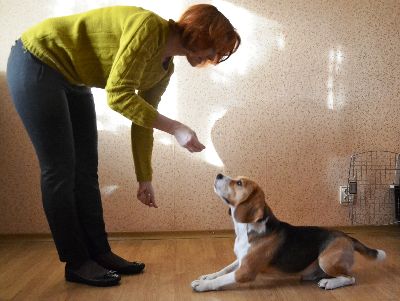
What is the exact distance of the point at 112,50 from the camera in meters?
1.65

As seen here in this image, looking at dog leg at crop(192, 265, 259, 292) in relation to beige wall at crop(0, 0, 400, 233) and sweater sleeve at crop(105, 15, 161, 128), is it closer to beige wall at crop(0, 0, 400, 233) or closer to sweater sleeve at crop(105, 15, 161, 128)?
sweater sleeve at crop(105, 15, 161, 128)

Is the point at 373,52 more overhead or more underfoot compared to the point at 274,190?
more overhead

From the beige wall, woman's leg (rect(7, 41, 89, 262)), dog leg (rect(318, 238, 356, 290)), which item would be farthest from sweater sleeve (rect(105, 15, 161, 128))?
the beige wall

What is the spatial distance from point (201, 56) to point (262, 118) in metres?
1.24

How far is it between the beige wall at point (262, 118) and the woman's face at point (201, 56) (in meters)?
1.10

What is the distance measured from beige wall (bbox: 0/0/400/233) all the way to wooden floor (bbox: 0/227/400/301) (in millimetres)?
253

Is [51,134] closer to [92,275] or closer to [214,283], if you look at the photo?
[92,275]

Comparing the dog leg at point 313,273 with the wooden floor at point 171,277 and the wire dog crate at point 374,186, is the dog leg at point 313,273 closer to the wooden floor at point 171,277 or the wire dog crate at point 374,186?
the wooden floor at point 171,277

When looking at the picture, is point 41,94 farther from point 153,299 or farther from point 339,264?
point 339,264

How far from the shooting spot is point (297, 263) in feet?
6.21

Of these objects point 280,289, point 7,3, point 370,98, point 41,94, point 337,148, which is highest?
point 7,3

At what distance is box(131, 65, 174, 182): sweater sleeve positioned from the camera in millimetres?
1969

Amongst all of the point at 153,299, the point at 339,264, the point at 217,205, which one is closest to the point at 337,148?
the point at 217,205

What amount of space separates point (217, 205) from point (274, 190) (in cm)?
36
